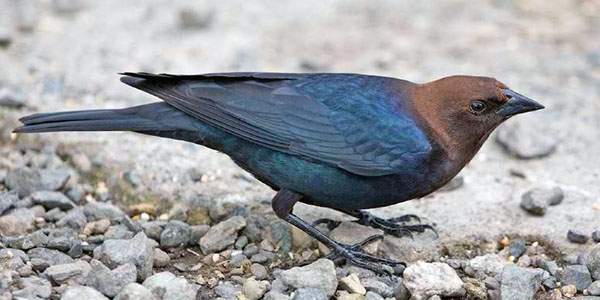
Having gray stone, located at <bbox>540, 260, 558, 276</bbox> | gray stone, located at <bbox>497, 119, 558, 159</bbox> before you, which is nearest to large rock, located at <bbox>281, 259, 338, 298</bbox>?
gray stone, located at <bbox>540, 260, 558, 276</bbox>

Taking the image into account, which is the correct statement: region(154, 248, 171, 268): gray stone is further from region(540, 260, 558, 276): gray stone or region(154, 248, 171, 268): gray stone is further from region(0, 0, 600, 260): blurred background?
region(540, 260, 558, 276): gray stone

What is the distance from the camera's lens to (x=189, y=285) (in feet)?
14.1

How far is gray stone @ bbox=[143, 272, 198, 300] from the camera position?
13.8 ft

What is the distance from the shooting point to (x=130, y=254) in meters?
4.46

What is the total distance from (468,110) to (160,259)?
5.78 ft

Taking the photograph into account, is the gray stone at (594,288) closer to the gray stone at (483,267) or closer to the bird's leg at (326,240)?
the gray stone at (483,267)

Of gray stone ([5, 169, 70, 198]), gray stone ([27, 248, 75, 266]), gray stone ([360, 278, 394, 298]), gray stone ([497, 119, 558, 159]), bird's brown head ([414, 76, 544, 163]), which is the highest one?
bird's brown head ([414, 76, 544, 163])

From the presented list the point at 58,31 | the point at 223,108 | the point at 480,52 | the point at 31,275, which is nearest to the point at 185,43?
the point at 58,31

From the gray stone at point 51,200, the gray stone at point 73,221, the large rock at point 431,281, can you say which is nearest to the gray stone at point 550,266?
the large rock at point 431,281

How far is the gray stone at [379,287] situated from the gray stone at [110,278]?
1127 mm

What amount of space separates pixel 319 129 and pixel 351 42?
3.30 metres

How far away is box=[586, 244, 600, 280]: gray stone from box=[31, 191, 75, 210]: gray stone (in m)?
2.84

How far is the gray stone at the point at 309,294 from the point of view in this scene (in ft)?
14.0

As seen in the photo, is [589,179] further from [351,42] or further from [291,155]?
[351,42]
